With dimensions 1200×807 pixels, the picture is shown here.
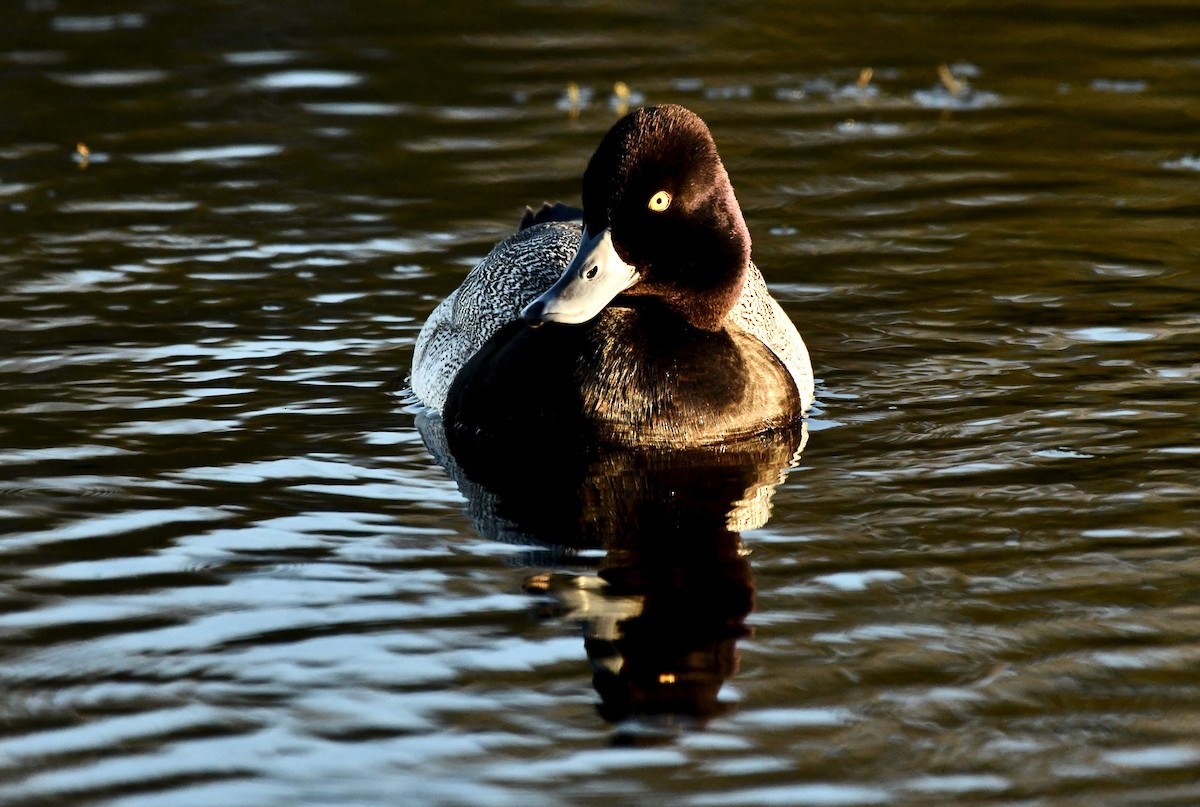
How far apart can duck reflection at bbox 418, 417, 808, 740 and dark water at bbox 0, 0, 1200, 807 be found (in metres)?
0.03

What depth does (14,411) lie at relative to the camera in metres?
8.92

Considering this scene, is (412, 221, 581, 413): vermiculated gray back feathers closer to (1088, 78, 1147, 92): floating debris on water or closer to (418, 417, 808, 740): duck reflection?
(418, 417, 808, 740): duck reflection

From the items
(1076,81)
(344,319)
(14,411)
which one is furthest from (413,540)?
(1076,81)

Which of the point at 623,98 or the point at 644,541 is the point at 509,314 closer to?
the point at 644,541

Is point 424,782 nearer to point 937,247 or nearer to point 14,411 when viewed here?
point 14,411

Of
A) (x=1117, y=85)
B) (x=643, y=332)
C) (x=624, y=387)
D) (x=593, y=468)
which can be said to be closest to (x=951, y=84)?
(x=1117, y=85)

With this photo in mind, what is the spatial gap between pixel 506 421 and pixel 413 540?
52.9 inches

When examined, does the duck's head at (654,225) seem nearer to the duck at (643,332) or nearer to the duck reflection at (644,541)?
the duck at (643,332)

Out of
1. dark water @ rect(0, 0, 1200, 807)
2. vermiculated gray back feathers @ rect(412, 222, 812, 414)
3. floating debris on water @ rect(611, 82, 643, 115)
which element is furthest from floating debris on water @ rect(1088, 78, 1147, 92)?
vermiculated gray back feathers @ rect(412, 222, 812, 414)

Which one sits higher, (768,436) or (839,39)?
(839,39)

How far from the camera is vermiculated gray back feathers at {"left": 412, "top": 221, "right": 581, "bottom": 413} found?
9.23m

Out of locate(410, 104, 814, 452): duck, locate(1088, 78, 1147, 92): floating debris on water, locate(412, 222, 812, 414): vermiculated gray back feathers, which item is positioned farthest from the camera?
locate(1088, 78, 1147, 92): floating debris on water

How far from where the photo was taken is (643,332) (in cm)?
838

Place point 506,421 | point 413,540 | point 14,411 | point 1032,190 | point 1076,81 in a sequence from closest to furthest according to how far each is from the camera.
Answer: point 413,540, point 506,421, point 14,411, point 1032,190, point 1076,81
